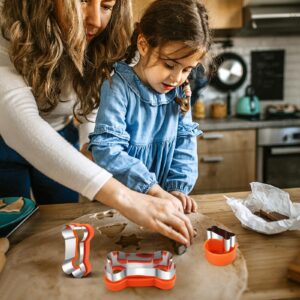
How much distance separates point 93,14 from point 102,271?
2.16ft

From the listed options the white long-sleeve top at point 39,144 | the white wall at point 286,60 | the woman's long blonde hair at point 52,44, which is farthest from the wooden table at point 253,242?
the white wall at point 286,60

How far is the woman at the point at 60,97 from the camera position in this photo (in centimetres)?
72

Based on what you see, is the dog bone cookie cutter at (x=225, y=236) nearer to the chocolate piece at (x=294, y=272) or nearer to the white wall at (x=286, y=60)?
the chocolate piece at (x=294, y=272)

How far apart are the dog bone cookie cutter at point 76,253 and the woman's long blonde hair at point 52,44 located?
401 millimetres

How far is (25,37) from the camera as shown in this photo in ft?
3.06

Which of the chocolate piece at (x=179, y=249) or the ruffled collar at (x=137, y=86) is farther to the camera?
the ruffled collar at (x=137, y=86)

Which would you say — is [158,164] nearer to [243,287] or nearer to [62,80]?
[62,80]

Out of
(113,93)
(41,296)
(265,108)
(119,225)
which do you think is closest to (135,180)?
(119,225)

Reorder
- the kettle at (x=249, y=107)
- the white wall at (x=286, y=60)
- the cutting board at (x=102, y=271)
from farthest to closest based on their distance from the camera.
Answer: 1. the white wall at (x=286, y=60)
2. the kettle at (x=249, y=107)
3. the cutting board at (x=102, y=271)

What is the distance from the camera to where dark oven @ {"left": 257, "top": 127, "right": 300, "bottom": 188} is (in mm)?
2574

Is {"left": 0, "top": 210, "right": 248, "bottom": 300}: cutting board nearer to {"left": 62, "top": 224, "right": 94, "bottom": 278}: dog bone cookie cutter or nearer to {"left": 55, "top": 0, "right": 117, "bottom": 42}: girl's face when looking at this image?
{"left": 62, "top": 224, "right": 94, "bottom": 278}: dog bone cookie cutter

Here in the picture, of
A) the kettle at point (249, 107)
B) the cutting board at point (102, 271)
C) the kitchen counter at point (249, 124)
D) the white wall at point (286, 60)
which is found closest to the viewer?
the cutting board at point (102, 271)

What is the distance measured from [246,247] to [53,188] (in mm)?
806

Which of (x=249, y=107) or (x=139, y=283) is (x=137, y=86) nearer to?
(x=139, y=283)
